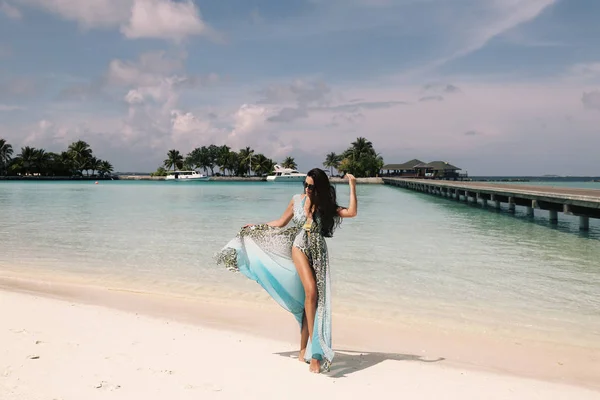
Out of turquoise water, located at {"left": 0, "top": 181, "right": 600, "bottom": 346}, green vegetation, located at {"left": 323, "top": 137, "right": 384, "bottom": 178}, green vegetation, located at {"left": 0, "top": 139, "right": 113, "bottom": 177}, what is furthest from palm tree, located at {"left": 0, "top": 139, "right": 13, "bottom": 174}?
turquoise water, located at {"left": 0, "top": 181, "right": 600, "bottom": 346}

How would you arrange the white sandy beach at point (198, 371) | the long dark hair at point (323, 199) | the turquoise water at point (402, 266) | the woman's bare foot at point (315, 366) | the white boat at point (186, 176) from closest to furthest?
the white sandy beach at point (198, 371) → the long dark hair at point (323, 199) → the woman's bare foot at point (315, 366) → the turquoise water at point (402, 266) → the white boat at point (186, 176)

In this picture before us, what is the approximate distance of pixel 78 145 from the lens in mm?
137125

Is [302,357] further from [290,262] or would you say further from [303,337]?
[290,262]

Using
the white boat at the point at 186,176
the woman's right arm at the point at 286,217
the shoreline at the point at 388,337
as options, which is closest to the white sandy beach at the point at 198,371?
the shoreline at the point at 388,337

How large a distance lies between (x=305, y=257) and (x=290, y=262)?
21cm

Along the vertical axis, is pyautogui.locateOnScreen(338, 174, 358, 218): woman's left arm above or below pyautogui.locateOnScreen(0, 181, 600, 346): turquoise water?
above

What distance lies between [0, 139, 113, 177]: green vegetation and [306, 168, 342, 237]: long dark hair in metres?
137

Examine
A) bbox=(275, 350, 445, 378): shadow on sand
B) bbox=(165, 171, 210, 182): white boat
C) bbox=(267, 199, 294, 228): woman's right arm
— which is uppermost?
bbox=(165, 171, 210, 182): white boat

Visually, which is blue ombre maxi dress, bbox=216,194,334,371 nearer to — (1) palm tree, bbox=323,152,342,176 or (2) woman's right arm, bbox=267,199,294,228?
(2) woman's right arm, bbox=267,199,294,228

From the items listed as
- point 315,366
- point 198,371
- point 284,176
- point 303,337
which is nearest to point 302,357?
point 303,337

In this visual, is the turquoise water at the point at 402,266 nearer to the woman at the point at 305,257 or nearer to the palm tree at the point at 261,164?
the woman at the point at 305,257

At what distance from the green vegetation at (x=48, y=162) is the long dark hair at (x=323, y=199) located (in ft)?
449

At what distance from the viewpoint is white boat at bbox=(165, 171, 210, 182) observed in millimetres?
140875

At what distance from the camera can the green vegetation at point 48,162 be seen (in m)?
123
